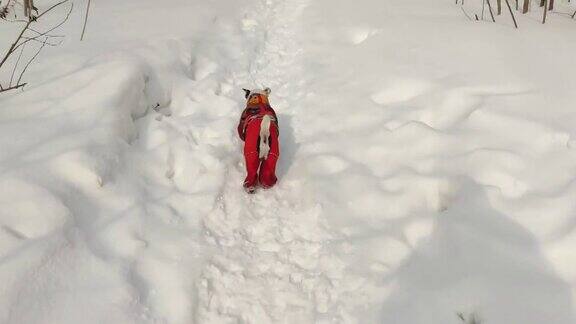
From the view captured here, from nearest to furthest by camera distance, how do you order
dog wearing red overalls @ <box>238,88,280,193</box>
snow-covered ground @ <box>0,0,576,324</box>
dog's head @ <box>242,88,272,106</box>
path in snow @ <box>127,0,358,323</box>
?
1. snow-covered ground @ <box>0,0,576,324</box>
2. path in snow @ <box>127,0,358,323</box>
3. dog wearing red overalls @ <box>238,88,280,193</box>
4. dog's head @ <box>242,88,272,106</box>

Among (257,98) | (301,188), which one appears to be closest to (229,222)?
(301,188)

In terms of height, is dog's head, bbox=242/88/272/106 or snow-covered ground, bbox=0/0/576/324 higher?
dog's head, bbox=242/88/272/106

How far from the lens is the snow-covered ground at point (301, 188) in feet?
7.70

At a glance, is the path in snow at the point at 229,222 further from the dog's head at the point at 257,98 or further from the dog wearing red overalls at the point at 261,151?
the dog's head at the point at 257,98

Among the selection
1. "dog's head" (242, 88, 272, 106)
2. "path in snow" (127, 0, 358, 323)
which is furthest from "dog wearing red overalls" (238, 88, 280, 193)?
"dog's head" (242, 88, 272, 106)

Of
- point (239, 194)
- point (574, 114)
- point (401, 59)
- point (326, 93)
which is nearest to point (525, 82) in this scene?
point (574, 114)

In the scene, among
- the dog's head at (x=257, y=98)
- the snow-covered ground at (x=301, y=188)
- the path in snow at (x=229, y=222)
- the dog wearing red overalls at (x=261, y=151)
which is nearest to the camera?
the snow-covered ground at (x=301, y=188)

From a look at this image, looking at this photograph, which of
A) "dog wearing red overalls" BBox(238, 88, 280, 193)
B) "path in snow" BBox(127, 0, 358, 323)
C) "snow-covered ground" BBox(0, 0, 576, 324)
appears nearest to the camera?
"snow-covered ground" BBox(0, 0, 576, 324)

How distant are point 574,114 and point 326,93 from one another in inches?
81.2

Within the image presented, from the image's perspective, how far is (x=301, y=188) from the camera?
3.33 m

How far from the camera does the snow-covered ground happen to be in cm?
235

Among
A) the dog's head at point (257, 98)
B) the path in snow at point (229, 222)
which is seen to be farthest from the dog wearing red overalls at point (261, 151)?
the dog's head at point (257, 98)

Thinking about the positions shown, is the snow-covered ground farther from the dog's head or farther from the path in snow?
the dog's head

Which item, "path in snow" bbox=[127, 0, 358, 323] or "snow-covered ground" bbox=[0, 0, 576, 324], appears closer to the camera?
"snow-covered ground" bbox=[0, 0, 576, 324]
